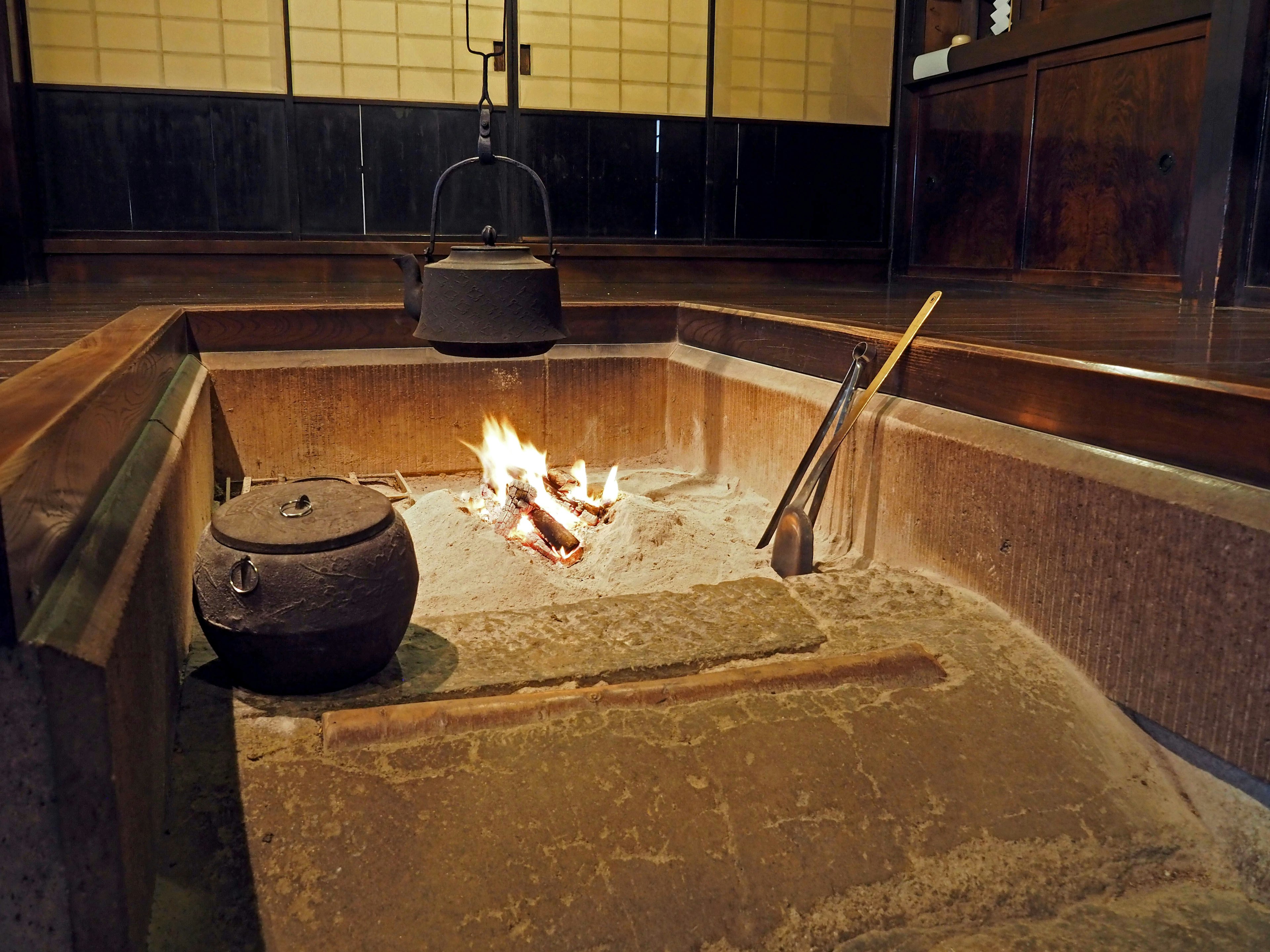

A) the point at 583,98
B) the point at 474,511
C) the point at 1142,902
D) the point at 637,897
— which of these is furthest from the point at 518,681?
the point at 583,98

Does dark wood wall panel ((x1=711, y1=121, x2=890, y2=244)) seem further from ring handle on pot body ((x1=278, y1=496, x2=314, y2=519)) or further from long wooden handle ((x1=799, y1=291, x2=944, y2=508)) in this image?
ring handle on pot body ((x1=278, y1=496, x2=314, y2=519))

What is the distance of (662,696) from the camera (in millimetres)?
1780

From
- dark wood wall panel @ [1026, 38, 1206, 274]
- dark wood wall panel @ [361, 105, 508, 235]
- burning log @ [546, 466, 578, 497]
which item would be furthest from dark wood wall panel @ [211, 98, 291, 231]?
dark wood wall panel @ [1026, 38, 1206, 274]

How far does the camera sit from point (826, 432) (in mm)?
2801

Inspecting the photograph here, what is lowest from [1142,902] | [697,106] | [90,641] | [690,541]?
[1142,902]

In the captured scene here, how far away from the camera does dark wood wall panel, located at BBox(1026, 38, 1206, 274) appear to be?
4.57 metres

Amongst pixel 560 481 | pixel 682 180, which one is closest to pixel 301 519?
pixel 560 481

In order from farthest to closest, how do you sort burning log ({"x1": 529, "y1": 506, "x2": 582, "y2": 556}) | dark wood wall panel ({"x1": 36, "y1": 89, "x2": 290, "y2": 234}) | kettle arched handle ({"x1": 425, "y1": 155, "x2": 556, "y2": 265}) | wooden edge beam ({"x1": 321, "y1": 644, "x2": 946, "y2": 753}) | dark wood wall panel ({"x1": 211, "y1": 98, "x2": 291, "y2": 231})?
dark wood wall panel ({"x1": 211, "y1": 98, "x2": 291, "y2": 231}) < dark wood wall panel ({"x1": 36, "y1": 89, "x2": 290, "y2": 234}) < burning log ({"x1": 529, "y1": 506, "x2": 582, "y2": 556}) < kettle arched handle ({"x1": 425, "y1": 155, "x2": 556, "y2": 265}) < wooden edge beam ({"x1": 321, "y1": 644, "x2": 946, "y2": 753})

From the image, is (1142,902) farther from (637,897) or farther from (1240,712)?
(637,897)

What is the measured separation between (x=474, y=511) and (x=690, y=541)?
0.91 m

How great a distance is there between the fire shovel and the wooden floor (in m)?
0.12

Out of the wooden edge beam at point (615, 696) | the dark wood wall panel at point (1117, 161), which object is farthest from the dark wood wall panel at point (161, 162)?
the wooden edge beam at point (615, 696)

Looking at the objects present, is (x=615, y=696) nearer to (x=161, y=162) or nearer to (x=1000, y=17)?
(x=161, y=162)

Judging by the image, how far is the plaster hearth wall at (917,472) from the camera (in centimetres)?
167
